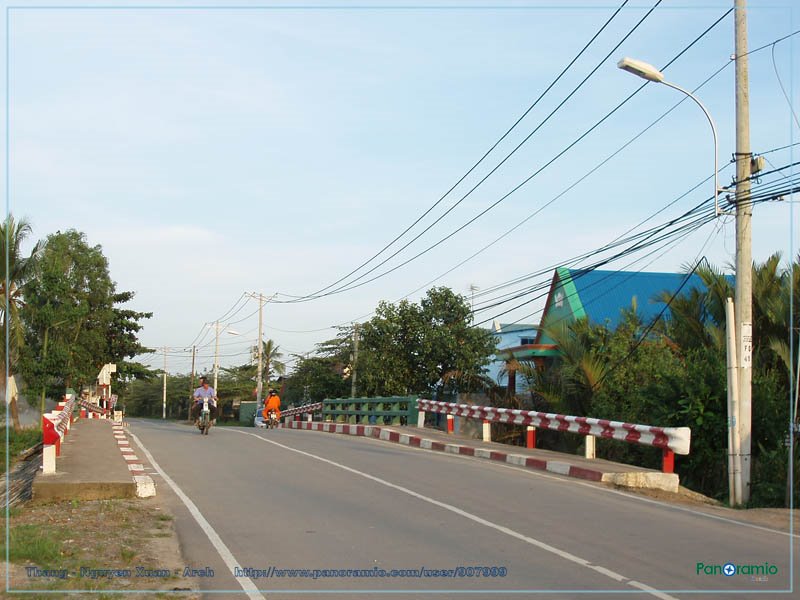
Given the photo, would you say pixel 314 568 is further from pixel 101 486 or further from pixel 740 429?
pixel 740 429

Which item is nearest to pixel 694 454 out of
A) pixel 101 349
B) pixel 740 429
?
pixel 740 429

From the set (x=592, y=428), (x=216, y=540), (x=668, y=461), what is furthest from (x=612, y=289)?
(x=216, y=540)

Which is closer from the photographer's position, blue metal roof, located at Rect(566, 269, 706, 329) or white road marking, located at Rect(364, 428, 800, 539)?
white road marking, located at Rect(364, 428, 800, 539)

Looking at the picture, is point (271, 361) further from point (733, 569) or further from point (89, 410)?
point (733, 569)

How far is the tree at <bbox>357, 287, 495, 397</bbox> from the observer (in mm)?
32875

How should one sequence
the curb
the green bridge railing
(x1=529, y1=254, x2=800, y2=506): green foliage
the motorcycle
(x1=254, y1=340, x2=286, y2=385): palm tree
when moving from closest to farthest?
the curb → (x1=529, y1=254, x2=800, y2=506): green foliage → the motorcycle → the green bridge railing → (x1=254, y1=340, x2=286, y2=385): palm tree

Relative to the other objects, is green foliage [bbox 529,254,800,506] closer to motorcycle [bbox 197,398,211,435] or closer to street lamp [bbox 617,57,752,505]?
street lamp [bbox 617,57,752,505]

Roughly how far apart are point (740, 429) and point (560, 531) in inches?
248

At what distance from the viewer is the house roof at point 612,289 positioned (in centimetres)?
3328

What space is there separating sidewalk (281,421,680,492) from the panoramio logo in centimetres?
614

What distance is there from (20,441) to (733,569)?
2641cm

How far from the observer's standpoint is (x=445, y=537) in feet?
31.6

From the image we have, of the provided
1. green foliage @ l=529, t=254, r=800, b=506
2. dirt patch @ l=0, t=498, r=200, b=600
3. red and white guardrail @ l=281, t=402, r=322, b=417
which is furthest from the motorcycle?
red and white guardrail @ l=281, t=402, r=322, b=417

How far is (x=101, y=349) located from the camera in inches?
1822
